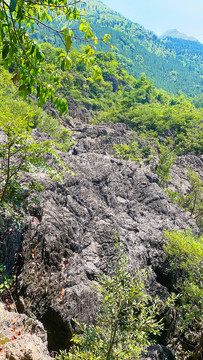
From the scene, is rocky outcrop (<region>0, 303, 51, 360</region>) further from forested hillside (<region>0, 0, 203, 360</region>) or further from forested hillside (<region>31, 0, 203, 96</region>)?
forested hillside (<region>31, 0, 203, 96</region>)

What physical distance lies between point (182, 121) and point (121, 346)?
40764 millimetres

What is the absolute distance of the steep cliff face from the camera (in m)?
6.36

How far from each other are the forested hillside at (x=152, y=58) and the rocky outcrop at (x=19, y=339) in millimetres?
96624

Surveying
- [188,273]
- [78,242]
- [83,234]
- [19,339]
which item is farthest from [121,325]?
[188,273]

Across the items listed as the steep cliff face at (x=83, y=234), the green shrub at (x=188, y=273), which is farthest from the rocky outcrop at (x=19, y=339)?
the green shrub at (x=188, y=273)

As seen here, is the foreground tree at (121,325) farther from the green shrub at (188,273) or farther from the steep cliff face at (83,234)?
the green shrub at (188,273)

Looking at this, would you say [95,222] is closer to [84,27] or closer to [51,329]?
[51,329]

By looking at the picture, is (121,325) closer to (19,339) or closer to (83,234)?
(19,339)

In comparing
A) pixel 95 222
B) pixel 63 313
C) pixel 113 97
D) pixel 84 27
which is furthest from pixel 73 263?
pixel 113 97

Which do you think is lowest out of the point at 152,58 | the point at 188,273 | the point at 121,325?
the point at 188,273

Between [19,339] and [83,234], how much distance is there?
5438mm

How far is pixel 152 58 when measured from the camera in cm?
12225

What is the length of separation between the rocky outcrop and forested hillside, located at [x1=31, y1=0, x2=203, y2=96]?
9662 cm

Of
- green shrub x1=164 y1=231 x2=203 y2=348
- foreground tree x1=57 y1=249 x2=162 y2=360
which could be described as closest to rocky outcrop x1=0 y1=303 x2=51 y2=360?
foreground tree x1=57 y1=249 x2=162 y2=360
